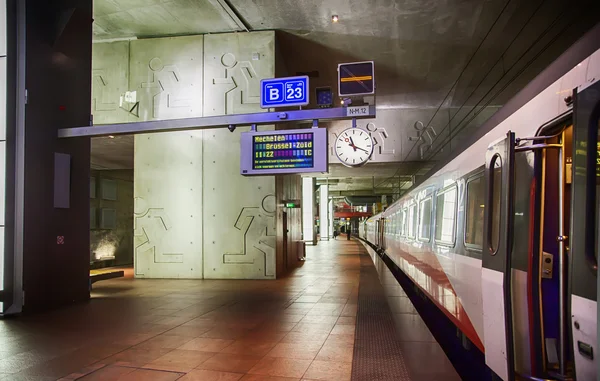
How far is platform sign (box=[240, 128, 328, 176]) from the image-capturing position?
8.52 metres

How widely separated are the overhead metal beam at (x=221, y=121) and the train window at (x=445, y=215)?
1.89m

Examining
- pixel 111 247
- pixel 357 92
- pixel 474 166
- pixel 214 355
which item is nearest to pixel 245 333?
pixel 214 355

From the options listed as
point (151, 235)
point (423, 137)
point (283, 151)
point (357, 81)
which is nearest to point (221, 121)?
point (283, 151)

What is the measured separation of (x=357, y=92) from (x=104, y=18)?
27.8ft

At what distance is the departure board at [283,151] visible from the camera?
8.60 meters

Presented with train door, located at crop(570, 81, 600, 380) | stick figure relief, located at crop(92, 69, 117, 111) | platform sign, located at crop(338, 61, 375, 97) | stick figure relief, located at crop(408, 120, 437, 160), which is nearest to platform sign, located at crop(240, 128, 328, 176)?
platform sign, located at crop(338, 61, 375, 97)

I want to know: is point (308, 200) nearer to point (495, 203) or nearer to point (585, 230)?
point (495, 203)

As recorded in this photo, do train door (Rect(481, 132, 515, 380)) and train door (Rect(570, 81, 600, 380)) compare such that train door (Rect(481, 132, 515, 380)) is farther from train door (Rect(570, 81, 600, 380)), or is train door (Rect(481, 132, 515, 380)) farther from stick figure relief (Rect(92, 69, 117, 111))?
stick figure relief (Rect(92, 69, 117, 111))

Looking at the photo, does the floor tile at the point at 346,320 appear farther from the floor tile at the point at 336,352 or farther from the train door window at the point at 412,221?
the train door window at the point at 412,221

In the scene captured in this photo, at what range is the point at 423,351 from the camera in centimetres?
547

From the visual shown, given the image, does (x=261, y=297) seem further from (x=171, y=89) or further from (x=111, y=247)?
(x=111, y=247)

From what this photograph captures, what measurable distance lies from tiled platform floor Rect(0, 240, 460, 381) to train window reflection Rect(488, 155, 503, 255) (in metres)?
1.80

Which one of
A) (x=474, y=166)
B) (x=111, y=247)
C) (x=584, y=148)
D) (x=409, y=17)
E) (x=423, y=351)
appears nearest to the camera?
(x=584, y=148)

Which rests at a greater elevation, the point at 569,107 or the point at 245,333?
the point at 569,107
